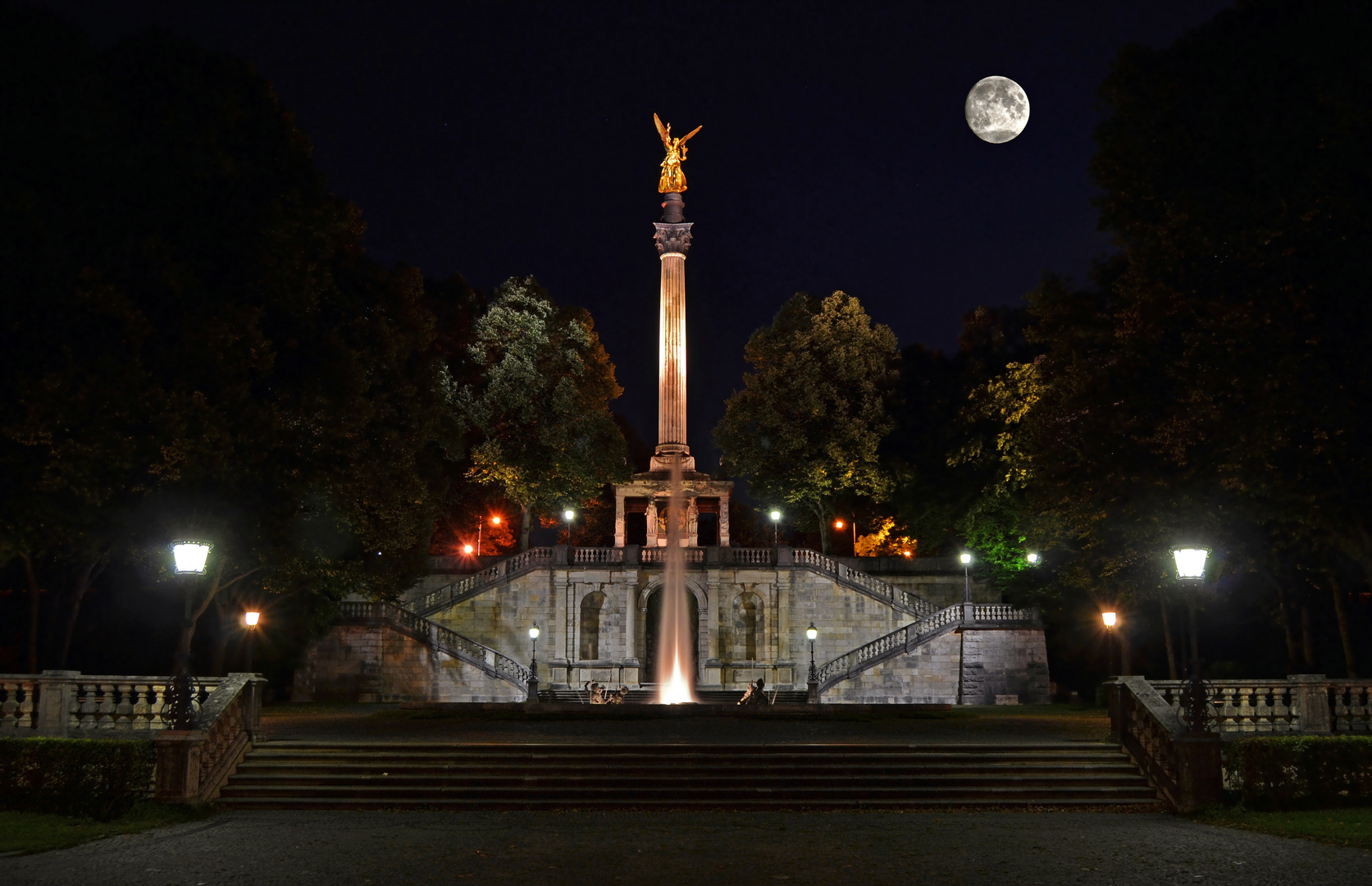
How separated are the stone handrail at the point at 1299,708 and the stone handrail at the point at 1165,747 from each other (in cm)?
52

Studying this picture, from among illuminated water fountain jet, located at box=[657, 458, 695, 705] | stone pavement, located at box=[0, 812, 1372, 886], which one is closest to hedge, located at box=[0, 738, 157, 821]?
stone pavement, located at box=[0, 812, 1372, 886]

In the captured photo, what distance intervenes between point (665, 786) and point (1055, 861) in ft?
22.4

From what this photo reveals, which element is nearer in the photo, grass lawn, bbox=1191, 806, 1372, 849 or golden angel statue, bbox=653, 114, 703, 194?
grass lawn, bbox=1191, 806, 1372, 849

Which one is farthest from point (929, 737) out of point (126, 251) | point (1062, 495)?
point (126, 251)

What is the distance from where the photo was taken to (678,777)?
18766 millimetres

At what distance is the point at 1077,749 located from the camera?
20.1 meters

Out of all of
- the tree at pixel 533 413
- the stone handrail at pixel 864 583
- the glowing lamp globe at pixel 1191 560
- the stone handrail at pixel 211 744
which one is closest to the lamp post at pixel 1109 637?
the stone handrail at pixel 864 583

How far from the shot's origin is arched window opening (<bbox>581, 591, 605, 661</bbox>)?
159 feet

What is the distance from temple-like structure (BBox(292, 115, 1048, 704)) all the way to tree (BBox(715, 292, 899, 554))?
13.8 feet

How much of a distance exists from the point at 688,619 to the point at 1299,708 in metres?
31.7

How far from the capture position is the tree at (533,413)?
52094 millimetres

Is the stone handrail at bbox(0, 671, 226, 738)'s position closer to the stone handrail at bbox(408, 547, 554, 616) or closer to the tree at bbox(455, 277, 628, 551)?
the stone handrail at bbox(408, 547, 554, 616)

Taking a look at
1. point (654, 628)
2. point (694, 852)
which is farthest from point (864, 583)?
point (694, 852)

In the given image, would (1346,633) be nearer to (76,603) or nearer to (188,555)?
(188,555)
